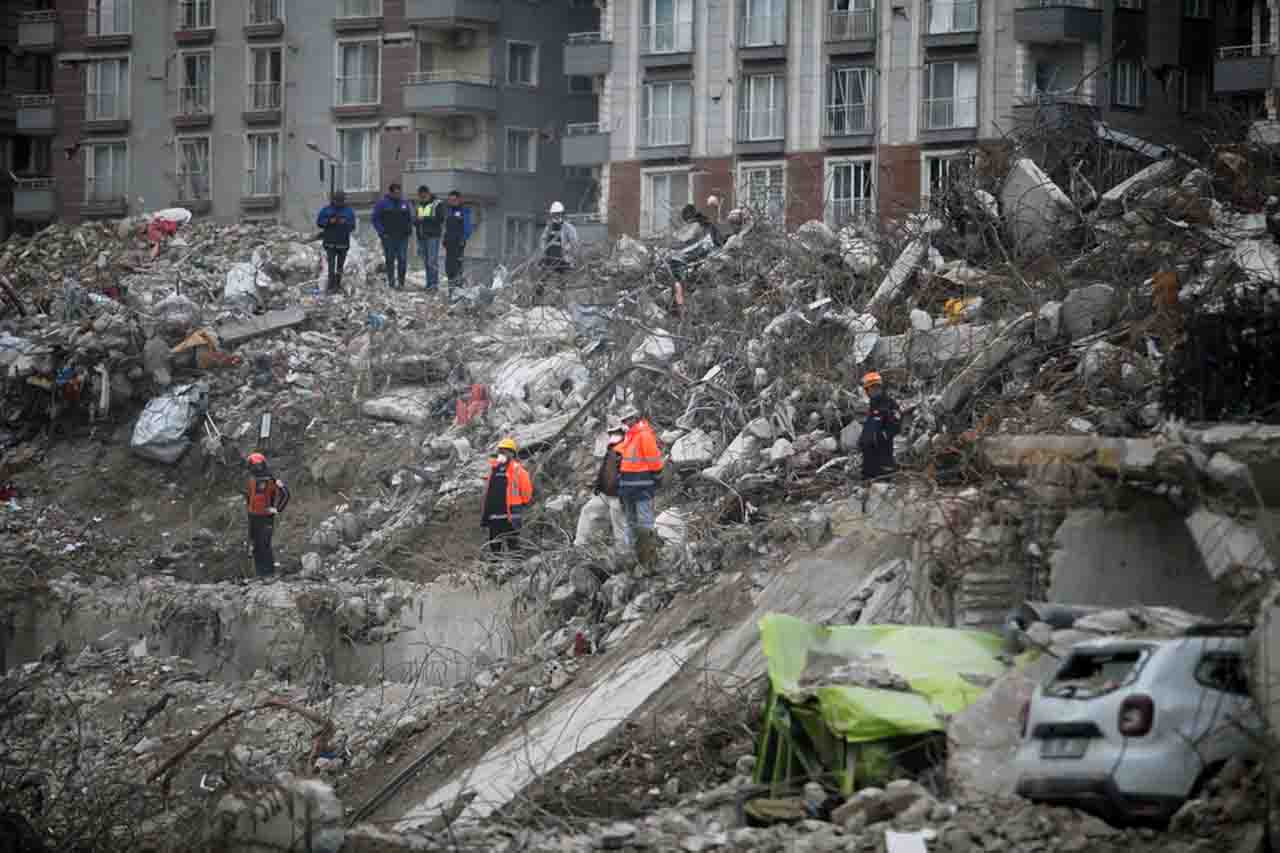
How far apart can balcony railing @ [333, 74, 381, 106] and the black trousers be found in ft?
90.2

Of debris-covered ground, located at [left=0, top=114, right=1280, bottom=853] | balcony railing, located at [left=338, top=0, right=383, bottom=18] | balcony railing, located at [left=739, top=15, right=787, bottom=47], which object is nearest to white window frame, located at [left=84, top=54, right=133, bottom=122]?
balcony railing, located at [left=338, top=0, right=383, bottom=18]

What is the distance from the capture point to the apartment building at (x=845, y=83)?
39.6 meters

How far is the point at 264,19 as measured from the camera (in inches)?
1937

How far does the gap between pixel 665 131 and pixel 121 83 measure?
15190mm

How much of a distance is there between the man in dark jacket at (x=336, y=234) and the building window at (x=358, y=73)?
835 inches

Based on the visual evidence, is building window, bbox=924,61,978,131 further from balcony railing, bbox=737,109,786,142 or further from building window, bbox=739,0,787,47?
building window, bbox=739,0,787,47

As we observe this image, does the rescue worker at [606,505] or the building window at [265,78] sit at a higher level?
the building window at [265,78]

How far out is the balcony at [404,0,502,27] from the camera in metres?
46.2

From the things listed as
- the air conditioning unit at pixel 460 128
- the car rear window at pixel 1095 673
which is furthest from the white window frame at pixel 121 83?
the car rear window at pixel 1095 673

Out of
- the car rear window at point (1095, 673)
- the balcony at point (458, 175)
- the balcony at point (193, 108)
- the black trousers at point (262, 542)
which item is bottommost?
the black trousers at point (262, 542)

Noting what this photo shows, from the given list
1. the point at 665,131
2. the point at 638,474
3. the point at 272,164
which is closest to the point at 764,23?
the point at 665,131

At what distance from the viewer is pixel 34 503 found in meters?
24.7

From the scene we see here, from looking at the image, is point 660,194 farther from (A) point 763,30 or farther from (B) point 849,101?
(B) point 849,101

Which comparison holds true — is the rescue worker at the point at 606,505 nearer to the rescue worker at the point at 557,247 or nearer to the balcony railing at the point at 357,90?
the rescue worker at the point at 557,247
